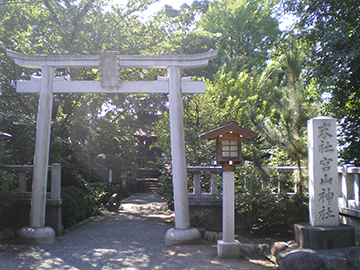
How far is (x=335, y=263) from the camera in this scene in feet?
16.4

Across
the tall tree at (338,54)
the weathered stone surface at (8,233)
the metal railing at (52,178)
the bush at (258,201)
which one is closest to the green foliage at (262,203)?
the bush at (258,201)

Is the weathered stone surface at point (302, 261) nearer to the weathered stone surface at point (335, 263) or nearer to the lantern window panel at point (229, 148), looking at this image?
the weathered stone surface at point (335, 263)

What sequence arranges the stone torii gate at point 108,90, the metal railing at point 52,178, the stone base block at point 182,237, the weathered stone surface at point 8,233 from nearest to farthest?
the stone base block at point 182,237
the stone torii gate at point 108,90
the weathered stone surface at point 8,233
the metal railing at point 52,178

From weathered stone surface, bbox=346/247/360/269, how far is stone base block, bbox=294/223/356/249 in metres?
0.35

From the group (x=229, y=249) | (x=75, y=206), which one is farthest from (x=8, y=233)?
(x=229, y=249)

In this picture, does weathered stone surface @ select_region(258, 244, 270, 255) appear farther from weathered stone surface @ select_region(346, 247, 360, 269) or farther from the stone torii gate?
weathered stone surface @ select_region(346, 247, 360, 269)

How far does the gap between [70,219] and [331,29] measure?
9.03 m

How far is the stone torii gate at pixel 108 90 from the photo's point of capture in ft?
22.5

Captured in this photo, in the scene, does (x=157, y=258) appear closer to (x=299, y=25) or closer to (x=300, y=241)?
(x=300, y=241)

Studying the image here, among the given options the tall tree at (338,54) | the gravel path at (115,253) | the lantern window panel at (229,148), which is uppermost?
the tall tree at (338,54)

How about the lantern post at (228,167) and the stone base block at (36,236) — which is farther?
the stone base block at (36,236)

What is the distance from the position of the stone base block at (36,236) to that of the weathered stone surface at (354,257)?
6.04m

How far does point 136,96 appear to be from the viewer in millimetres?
12562

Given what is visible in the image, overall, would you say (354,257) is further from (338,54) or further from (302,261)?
(338,54)
